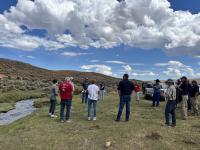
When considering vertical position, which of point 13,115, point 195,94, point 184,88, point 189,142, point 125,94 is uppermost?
point 184,88

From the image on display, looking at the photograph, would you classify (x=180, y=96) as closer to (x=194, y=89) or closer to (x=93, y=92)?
(x=194, y=89)

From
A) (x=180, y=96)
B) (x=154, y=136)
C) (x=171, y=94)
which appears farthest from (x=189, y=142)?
(x=180, y=96)

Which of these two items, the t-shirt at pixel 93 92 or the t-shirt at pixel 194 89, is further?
the t-shirt at pixel 194 89

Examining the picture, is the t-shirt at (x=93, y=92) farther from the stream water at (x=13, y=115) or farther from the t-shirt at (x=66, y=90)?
the stream water at (x=13, y=115)

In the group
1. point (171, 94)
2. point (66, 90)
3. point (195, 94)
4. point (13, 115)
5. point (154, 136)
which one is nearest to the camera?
point (154, 136)

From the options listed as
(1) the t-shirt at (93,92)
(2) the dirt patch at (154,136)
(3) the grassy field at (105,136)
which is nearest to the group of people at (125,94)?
(1) the t-shirt at (93,92)

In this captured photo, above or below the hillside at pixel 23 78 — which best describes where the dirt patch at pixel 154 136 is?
below

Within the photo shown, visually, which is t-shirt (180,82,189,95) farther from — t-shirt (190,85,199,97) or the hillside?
the hillside

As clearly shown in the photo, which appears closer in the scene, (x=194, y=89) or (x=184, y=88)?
(x=184, y=88)

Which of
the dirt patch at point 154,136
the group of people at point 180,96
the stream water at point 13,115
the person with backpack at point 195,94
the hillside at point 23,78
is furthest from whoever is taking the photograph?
the hillside at point 23,78

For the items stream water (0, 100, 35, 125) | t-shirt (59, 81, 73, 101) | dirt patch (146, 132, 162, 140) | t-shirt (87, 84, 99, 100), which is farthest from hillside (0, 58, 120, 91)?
dirt patch (146, 132, 162, 140)

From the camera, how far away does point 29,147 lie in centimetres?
1180

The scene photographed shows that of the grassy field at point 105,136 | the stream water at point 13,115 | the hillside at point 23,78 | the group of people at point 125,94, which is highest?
the hillside at point 23,78

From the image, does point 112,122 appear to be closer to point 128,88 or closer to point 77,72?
point 128,88
